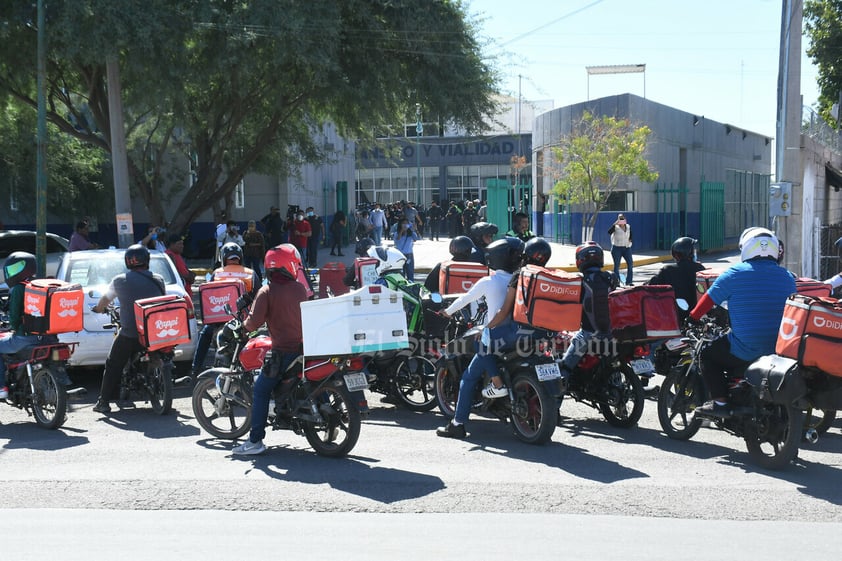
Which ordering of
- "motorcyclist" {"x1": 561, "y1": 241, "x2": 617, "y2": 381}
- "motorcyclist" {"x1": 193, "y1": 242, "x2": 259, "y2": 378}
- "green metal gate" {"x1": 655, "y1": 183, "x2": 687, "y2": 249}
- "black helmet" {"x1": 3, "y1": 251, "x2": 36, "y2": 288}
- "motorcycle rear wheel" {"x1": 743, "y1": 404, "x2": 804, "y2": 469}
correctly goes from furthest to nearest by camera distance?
"green metal gate" {"x1": 655, "y1": 183, "x2": 687, "y2": 249}, "motorcyclist" {"x1": 193, "y1": 242, "x2": 259, "y2": 378}, "black helmet" {"x1": 3, "y1": 251, "x2": 36, "y2": 288}, "motorcyclist" {"x1": 561, "y1": 241, "x2": 617, "y2": 381}, "motorcycle rear wheel" {"x1": 743, "y1": 404, "x2": 804, "y2": 469}

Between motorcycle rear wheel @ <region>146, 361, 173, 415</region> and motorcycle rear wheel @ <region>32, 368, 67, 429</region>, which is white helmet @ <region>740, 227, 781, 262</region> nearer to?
motorcycle rear wheel @ <region>146, 361, 173, 415</region>

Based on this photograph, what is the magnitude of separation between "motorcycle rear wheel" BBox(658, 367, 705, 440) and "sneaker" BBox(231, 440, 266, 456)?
327cm

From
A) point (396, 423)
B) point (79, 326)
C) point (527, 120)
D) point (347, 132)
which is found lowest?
point (396, 423)

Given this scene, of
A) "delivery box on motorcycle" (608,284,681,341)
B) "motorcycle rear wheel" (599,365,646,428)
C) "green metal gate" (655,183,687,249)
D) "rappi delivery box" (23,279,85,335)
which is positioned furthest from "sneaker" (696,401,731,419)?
"green metal gate" (655,183,687,249)

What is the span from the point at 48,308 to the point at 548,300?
4554 millimetres

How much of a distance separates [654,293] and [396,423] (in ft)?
8.53

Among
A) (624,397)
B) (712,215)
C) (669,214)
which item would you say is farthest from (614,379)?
(712,215)

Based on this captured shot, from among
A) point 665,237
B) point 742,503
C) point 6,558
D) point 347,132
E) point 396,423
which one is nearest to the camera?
point 6,558

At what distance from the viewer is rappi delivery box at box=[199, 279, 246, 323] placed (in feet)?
32.8

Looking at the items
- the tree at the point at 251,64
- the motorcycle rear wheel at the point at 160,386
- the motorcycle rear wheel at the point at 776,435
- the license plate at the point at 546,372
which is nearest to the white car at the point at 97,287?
the motorcycle rear wheel at the point at 160,386

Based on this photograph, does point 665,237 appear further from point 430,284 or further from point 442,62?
point 430,284

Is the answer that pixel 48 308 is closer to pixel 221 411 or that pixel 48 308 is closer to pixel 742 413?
pixel 221 411

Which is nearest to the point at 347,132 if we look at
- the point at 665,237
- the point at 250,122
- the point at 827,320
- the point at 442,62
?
the point at 250,122

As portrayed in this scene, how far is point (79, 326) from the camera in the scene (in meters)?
8.88
